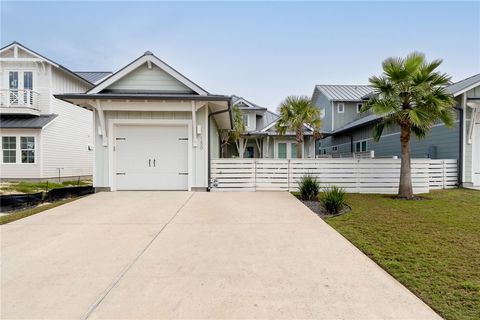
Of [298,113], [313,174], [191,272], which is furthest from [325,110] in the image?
[191,272]

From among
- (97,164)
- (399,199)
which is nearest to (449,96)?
(399,199)

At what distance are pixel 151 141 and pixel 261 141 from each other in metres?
12.7

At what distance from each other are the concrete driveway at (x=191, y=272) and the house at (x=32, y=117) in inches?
456

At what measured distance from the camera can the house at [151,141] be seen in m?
9.44

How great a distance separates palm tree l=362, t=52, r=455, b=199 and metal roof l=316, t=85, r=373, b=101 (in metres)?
14.8

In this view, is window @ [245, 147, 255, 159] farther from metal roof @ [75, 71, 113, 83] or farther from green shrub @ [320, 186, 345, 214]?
green shrub @ [320, 186, 345, 214]

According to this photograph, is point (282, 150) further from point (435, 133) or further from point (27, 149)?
point (27, 149)

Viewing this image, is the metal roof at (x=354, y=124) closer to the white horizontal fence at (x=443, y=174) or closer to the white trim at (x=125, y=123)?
the white horizontal fence at (x=443, y=174)

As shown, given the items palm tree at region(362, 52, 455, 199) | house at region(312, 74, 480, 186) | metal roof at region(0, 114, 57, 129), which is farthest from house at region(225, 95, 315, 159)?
metal roof at region(0, 114, 57, 129)

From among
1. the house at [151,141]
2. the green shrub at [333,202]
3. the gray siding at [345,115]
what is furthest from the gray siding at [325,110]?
the green shrub at [333,202]

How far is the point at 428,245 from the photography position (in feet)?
13.3

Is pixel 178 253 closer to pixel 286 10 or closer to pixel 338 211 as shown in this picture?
pixel 338 211

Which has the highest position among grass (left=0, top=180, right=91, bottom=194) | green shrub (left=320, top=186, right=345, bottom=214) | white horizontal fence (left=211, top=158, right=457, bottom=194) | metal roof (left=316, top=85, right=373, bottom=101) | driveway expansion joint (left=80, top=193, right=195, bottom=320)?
metal roof (left=316, top=85, right=373, bottom=101)

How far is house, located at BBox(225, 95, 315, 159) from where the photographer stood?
66.5ft
